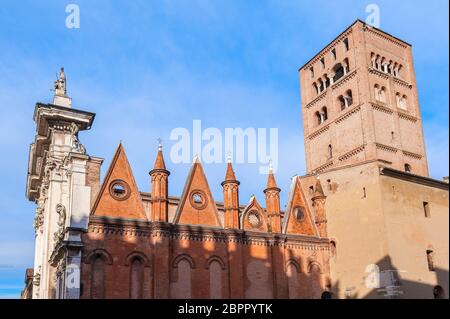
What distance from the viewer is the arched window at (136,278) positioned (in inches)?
961

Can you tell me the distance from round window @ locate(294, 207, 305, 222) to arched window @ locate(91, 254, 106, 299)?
11.7 m

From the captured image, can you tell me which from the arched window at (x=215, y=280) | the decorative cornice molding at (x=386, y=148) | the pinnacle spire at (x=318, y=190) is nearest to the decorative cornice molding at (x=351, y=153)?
the decorative cornice molding at (x=386, y=148)

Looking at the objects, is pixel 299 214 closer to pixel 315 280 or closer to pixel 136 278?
pixel 315 280

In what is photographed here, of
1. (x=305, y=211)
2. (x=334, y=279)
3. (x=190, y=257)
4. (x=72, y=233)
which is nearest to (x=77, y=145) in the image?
(x=72, y=233)

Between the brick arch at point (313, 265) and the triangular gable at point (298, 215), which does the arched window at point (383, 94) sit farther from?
the brick arch at point (313, 265)

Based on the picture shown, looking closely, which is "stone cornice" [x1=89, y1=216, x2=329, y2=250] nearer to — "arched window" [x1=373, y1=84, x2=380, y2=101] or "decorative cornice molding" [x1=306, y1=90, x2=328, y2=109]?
"arched window" [x1=373, y1=84, x2=380, y2=101]

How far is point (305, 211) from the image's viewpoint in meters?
31.1

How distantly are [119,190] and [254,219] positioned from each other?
309 inches

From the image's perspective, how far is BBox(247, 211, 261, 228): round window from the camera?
2947 cm

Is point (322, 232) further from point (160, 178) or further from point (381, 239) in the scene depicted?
point (160, 178)

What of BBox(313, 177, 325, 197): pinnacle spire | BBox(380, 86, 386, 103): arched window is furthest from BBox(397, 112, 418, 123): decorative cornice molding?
BBox(313, 177, 325, 197): pinnacle spire

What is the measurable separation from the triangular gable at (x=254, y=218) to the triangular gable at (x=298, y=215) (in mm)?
1209
